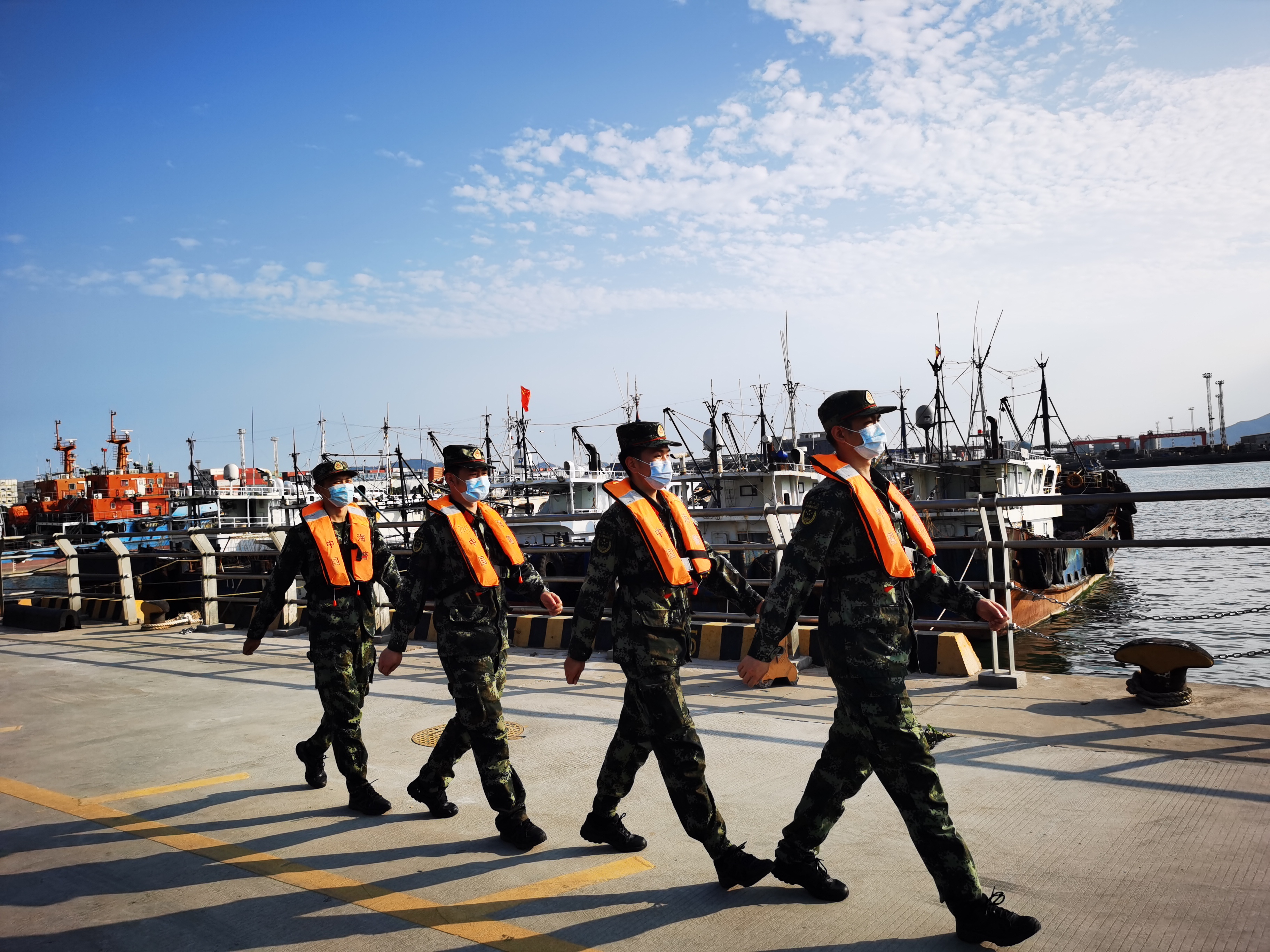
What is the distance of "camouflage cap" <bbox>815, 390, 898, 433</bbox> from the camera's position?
12.4 feet

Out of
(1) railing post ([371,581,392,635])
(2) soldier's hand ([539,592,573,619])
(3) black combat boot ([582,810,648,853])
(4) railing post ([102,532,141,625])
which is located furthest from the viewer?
(4) railing post ([102,532,141,625])

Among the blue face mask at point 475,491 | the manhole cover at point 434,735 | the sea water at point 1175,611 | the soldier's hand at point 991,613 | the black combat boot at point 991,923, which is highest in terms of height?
the blue face mask at point 475,491

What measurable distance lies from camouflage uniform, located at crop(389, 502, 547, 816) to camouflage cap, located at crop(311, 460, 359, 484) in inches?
40.3

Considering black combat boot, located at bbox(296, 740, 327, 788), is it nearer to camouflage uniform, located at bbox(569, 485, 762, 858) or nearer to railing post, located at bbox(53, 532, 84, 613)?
camouflage uniform, located at bbox(569, 485, 762, 858)

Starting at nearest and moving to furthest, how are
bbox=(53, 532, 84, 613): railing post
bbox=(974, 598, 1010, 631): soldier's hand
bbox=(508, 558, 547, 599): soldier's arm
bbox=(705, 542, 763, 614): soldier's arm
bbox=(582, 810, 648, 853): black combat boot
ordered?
bbox=(974, 598, 1010, 631): soldier's hand < bbox=(582, 810, 648, 853): black combat boot < bbox=(705, 542, 763, 614): soldier's arm < bbox=(508, 558, 547, 599): soldier's arm < bbox=(53, 532, 84, 613): railing post

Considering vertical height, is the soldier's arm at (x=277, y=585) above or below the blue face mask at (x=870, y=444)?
below

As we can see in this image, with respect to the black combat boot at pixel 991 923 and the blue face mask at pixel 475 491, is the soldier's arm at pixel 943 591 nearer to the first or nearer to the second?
the black combat boot at pixel 991 923

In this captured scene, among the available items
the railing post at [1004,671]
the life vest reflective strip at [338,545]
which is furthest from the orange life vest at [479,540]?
the railing post at [1004,671]

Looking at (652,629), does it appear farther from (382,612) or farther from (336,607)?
(382,612)

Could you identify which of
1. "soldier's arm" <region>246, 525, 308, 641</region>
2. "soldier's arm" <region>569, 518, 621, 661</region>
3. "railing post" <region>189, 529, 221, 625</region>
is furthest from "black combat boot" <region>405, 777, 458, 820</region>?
"railing post" <region>189, 529, 221, 625</region>

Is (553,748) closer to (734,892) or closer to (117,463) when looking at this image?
(734,892)

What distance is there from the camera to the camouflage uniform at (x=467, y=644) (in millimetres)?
4582

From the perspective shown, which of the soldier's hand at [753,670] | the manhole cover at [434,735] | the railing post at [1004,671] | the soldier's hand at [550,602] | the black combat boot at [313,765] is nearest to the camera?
the soldier's hand at [753,670]

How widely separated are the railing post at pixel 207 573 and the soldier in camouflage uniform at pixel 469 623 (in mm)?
8159
